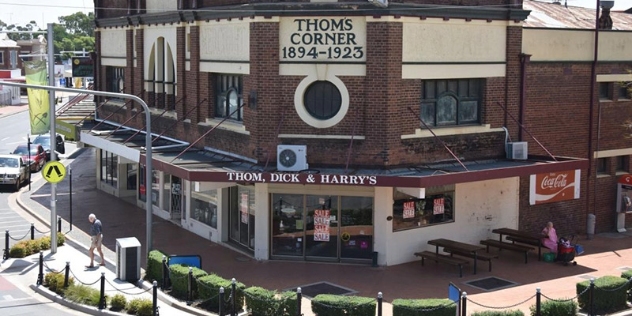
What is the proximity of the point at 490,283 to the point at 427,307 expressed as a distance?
5.19 meters

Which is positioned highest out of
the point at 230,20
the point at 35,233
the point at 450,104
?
the point at 230,20

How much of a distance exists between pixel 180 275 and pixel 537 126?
44.4 ft

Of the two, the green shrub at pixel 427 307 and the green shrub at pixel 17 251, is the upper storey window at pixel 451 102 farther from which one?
the green shrub at pixel 17 251

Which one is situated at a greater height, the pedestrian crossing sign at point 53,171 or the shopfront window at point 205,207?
the pedestrian crossing sign at point 53,171

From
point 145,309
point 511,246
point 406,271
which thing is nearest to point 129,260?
point 145,309

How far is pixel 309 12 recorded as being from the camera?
24.0 meters

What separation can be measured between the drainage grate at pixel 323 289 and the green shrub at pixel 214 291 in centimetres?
239

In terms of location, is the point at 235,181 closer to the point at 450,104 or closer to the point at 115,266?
the point at 115,266

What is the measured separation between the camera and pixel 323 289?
21.7 metres

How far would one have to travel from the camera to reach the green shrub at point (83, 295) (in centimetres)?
2029

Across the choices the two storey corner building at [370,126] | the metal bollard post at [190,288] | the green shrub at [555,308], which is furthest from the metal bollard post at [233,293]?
the green shrub at [555,308]

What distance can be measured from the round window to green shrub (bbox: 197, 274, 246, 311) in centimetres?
683

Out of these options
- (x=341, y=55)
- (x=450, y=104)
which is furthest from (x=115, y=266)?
(x=450, y=104)

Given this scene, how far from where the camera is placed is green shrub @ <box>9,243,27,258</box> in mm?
25250
